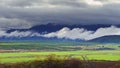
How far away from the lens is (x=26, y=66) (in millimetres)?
116750

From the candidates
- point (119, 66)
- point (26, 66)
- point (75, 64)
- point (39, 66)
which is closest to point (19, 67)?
point (26, 66)

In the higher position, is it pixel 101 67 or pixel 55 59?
pixel 55 59

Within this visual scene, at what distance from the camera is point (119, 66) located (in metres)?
114

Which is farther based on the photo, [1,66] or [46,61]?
[1,66]

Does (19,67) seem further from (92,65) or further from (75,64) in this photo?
(92,65)

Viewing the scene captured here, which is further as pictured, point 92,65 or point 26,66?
point 92,65

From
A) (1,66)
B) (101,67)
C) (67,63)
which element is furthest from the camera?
(101,67)

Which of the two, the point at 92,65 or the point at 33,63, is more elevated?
the point at 33,63

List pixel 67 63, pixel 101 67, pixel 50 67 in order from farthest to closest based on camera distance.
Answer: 1. pixel 101 67
2. pixel 67 63
3. pixel 50 67

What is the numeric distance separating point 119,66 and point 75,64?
15.2 m

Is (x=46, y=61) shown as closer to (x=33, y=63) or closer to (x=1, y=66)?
(x=33, y=63)

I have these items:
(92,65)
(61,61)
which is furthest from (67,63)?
(92,65)

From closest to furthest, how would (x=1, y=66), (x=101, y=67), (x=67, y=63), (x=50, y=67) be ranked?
(x=50, y=67)
(x=67, y=63)
(x=1, y=66)
(x=101, y=67)

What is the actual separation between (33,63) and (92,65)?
33586 mm
